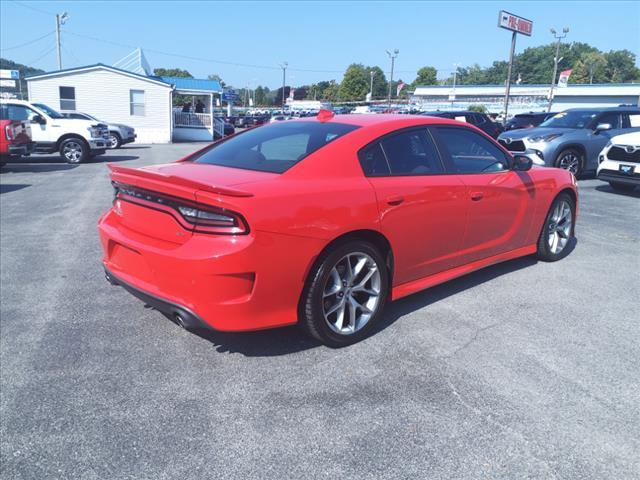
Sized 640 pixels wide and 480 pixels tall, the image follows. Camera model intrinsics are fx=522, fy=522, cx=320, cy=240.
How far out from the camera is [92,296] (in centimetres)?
458

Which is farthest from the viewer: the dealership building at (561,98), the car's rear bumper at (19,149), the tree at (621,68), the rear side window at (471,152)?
the tree at (621,68)

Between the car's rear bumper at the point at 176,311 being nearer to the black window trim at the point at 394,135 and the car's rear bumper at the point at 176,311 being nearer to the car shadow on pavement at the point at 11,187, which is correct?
the black window trim at the point at 394,135

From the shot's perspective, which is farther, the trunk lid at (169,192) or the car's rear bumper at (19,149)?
the car's rear bumper at (19,149)

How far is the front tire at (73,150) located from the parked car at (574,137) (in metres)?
12.4

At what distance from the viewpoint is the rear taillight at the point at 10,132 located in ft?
42.7

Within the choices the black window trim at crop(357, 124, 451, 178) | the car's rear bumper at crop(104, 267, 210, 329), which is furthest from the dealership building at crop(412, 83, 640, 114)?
the car's rear bumper at crop(104, 267, 210, 329)

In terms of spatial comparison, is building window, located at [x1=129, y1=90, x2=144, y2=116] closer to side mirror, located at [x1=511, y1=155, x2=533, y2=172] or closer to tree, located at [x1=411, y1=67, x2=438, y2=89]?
side mirror, located at [x1=511, y1=155, x2=533, y2=172]

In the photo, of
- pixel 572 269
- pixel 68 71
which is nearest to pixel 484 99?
pixel 68 71

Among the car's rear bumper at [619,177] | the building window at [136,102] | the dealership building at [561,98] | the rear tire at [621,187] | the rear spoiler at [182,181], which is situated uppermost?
the dealership building at [561,98]

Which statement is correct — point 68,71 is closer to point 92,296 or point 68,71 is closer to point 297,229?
point 92,296

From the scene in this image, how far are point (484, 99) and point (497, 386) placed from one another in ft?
262

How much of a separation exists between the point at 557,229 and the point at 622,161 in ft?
18.7

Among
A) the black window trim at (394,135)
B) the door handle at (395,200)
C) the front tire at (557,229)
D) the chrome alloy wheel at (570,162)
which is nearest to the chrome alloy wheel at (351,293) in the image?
the door handle at (395,200)

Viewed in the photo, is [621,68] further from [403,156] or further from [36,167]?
[403,156]
